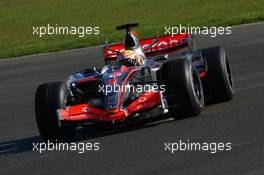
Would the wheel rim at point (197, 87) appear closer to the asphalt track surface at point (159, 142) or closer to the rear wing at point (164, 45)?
the asphalt track surface at point (159, 142)

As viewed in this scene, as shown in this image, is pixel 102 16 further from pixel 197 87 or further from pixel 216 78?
pixel 197 87

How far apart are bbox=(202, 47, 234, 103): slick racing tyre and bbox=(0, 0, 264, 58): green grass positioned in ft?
42.3

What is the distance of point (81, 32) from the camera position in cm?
3064

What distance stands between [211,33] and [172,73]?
1342 centimetres

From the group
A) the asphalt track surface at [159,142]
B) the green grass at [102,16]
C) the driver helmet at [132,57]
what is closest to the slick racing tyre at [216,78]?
the asphalt track surface at [159,142]

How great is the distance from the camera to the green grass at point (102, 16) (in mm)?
26078

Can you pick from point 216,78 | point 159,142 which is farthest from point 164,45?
point 159,142

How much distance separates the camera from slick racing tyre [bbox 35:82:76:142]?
35.4ft

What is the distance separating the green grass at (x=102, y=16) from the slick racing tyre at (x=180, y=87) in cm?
1423

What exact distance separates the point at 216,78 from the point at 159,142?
272cm

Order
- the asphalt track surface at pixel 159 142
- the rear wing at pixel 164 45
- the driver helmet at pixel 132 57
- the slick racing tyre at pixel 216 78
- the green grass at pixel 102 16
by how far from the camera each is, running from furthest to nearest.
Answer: the green grass at pixel 102 16 < the rear wing at pixel 164 45 < the slick racing tyre at pixel 216 78 < the driver helmet at pixel 132 57 < the asphalt track surface at pixel 159 142

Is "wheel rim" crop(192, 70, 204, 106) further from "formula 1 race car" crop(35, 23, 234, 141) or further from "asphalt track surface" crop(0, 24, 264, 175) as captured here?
"asphalt track surface" crop(0, 24, 264, 175)

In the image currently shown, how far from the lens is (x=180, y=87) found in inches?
424

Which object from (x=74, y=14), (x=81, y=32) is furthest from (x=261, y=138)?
(x=74, y=14)
